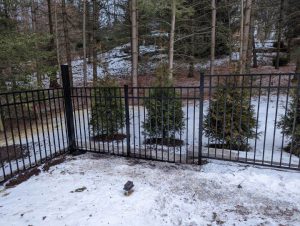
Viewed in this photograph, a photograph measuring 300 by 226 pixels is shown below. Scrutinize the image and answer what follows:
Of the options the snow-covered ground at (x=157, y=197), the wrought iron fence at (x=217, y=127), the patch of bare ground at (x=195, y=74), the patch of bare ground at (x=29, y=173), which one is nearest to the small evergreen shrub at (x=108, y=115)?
the wrought iron fence at (x=217, y=127)

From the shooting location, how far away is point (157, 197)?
9.50 ft

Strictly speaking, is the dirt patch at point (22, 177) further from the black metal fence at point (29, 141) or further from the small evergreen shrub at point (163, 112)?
the small evergreen shrub at point (163, 112)

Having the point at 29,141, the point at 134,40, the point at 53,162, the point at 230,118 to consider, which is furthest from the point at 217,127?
the point at 134,40

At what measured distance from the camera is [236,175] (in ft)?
11.2

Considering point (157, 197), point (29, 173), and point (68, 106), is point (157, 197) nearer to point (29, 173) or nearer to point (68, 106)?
point (29, 173)

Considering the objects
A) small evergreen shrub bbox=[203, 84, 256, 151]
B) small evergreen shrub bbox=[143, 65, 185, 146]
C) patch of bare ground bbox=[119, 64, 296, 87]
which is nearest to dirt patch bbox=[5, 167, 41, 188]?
small evergreen shrub bbox=[143, 65, 185, 146]

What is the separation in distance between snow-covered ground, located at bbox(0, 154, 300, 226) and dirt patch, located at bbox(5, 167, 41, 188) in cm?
12

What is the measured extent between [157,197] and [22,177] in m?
2.13

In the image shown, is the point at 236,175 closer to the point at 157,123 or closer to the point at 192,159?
the point at 192,159

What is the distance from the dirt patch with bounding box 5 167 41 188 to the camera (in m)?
3.40

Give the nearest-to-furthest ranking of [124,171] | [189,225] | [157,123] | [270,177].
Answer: [189,225], [270,177], [124,171], [157,123]

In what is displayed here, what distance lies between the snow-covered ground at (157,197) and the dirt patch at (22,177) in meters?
0.12

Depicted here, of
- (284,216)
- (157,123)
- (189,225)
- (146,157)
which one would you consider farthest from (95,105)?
(284,216)

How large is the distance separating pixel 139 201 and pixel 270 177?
1.90 m
